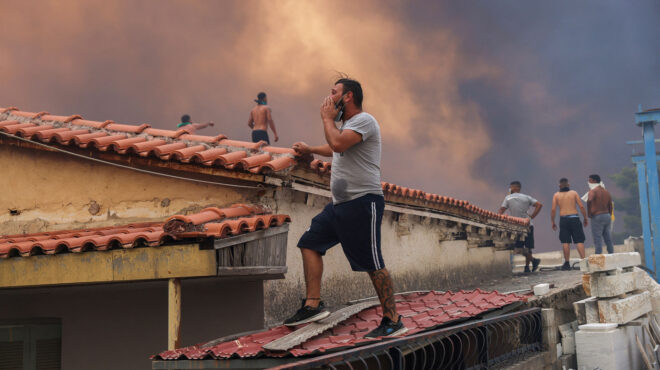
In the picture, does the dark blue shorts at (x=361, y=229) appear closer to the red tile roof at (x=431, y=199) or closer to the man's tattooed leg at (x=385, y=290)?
the man's tattooed leg at (x=385, y=290)

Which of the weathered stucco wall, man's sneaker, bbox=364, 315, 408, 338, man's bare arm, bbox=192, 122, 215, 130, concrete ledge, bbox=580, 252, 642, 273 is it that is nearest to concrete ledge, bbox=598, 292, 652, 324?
concrete ledge, bbox=580, 252, 642, 273

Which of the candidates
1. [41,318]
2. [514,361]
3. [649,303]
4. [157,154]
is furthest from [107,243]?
[649,303]

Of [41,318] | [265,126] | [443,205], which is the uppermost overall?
[265,126]

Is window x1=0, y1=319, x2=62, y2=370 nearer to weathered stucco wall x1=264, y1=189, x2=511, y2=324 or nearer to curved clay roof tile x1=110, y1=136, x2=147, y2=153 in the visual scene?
curved clay roof tile x1=110, y1=136, x2=147, y2=153

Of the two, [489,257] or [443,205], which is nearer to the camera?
[443,205]

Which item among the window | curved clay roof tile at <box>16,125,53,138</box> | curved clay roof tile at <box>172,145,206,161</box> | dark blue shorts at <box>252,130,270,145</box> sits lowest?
the window

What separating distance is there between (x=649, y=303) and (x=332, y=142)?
7.38 metres

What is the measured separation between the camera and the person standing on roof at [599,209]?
51.2 feet

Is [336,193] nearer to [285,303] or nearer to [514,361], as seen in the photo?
[285,303]

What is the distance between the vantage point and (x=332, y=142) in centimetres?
498

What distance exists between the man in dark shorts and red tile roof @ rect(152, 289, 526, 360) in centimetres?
A: 30

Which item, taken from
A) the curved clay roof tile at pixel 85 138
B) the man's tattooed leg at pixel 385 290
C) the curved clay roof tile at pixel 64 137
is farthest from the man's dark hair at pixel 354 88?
the curved clay roof tile at pixel 64 137

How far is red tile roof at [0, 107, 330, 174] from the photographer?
6.75 metres

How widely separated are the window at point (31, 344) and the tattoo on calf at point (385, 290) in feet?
15.2
